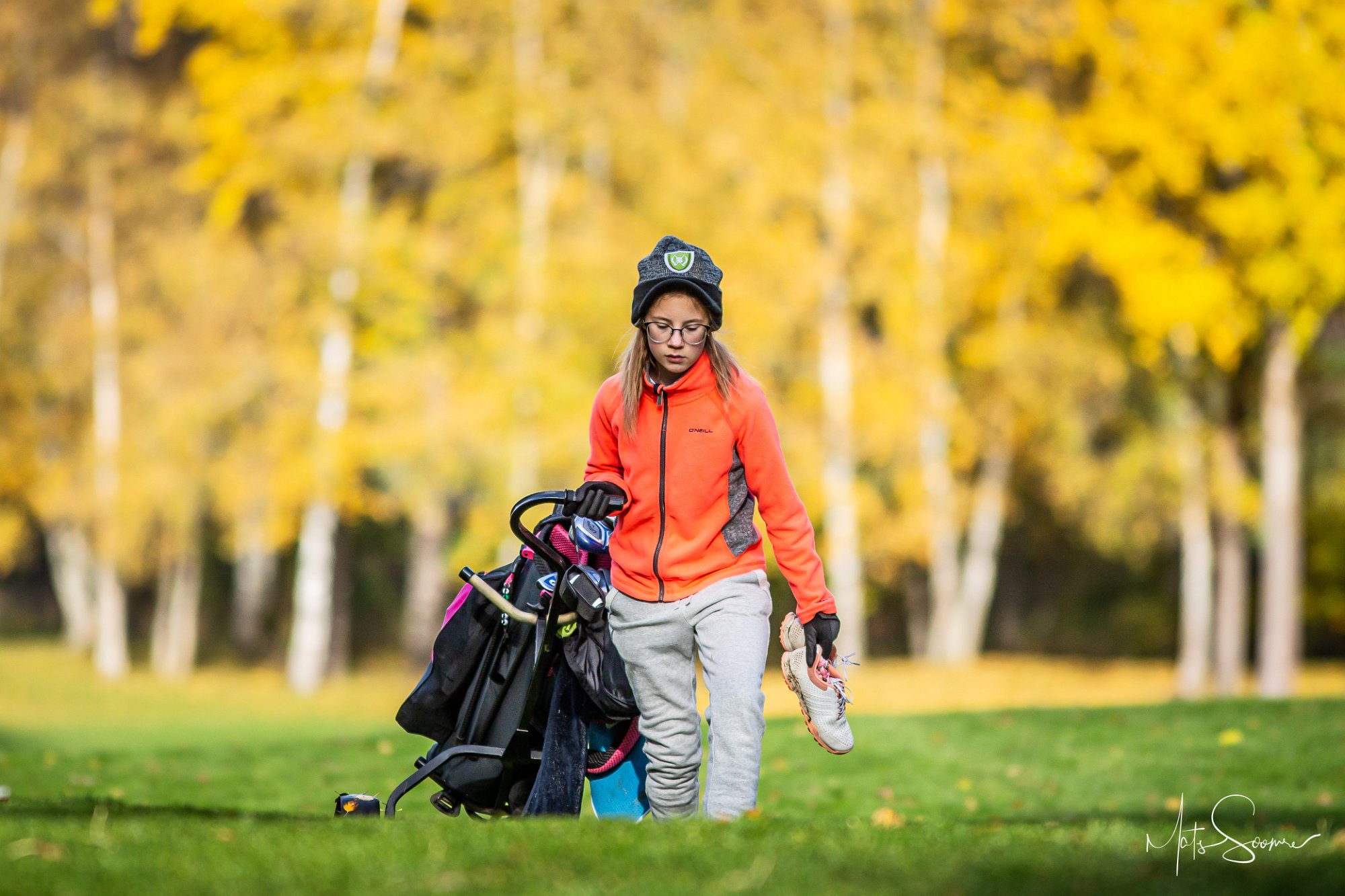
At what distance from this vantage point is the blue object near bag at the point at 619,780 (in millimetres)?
4906

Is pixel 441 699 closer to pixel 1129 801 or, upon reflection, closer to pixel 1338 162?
pixel 1129 801

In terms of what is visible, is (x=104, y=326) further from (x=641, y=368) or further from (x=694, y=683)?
(x=694, y=683)

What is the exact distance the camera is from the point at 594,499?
14.6ft

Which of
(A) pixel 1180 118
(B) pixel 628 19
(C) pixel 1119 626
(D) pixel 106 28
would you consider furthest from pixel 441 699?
(C) pixel 1119 626

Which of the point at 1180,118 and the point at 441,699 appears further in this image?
the point at 1180,118

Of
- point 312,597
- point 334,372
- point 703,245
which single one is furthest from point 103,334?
point 703,245

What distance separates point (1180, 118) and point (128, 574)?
1659cm

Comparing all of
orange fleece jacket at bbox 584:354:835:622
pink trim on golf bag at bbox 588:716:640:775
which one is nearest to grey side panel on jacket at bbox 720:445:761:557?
orange fleece jacket at bbox 584:354:835:622

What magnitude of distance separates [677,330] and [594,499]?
1.95ft

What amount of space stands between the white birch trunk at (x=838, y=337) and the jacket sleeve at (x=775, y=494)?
42.8ft

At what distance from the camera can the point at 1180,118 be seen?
14125mm

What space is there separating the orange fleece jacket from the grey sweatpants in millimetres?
69

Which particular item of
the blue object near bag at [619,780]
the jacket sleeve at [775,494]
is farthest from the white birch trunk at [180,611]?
the jacket sleeve at [775,494]

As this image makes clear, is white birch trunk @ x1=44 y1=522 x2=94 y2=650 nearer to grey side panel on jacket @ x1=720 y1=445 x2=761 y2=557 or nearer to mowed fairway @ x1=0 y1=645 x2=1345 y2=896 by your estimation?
mowed fairway @ x1=0 y1=645 x2=1345 y2=896
